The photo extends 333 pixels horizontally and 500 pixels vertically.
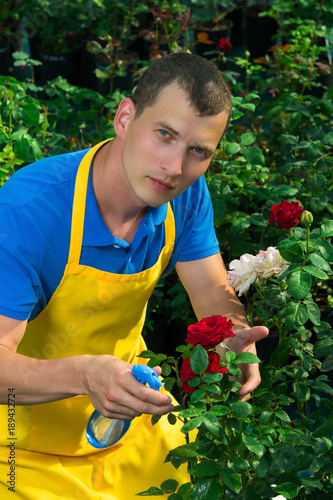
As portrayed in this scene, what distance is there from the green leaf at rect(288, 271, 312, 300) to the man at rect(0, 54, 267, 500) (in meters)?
0.11

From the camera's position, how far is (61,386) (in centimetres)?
126

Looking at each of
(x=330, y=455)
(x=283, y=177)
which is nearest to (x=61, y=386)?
(x=330, y=455)

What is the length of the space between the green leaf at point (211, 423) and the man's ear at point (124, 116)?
23.4 inches

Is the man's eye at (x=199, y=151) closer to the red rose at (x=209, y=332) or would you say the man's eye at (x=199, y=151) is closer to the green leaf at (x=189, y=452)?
the red rose at (x=209, y=332)

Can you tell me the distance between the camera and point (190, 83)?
4.33 feet

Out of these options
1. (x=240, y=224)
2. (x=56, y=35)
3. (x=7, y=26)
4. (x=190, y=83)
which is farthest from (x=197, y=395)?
(x=7, y=26)

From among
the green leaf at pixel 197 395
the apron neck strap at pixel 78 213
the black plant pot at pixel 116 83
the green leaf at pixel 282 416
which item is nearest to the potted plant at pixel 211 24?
the black plant pot at pixel 116 83

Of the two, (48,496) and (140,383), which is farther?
(48,496)

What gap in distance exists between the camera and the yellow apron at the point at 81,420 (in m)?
1.46

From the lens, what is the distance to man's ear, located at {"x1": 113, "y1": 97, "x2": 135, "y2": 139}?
55.7 inches

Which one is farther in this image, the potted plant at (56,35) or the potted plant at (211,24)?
the potted plant at (211,24)

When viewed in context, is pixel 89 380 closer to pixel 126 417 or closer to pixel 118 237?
pixel 126 417

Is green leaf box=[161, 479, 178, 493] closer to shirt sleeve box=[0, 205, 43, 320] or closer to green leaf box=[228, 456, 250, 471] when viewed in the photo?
green leaf box=[228, 456, 250, 471]

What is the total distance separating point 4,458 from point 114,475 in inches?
9.5
